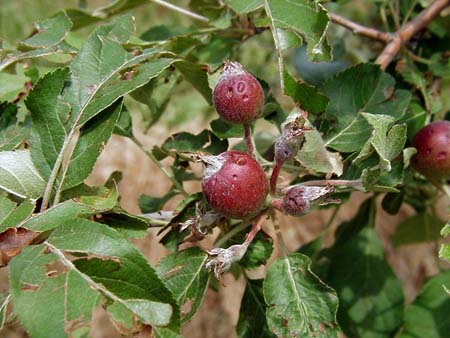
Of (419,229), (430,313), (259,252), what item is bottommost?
(419,229)

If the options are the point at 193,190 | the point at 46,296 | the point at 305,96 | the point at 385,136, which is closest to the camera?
the point at 46,296

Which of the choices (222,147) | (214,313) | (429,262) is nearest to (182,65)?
(222,147)

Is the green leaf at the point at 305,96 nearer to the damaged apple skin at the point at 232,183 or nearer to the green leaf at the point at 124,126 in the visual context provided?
the damaged apple skin at the point at 232,183

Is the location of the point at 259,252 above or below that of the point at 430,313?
above

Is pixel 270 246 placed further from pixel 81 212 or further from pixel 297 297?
pixel 81 212

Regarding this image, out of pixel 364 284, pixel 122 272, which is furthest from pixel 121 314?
pixel 364 284

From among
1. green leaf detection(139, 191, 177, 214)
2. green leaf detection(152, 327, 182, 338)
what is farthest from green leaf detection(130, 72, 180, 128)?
green leaf detection(152, 327, 182, 338)

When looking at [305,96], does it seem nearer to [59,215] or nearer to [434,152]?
[434,152]

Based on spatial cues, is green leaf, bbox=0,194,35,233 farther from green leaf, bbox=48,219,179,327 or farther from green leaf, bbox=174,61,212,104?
green leaf, bbox=174,61,212,104
